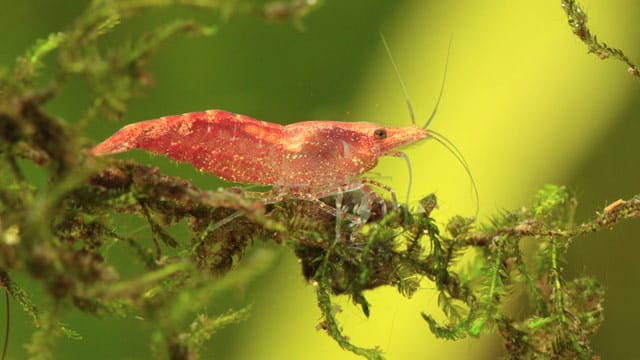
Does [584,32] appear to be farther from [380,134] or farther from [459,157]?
[459,157]

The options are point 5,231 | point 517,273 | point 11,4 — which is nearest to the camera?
point 5,231

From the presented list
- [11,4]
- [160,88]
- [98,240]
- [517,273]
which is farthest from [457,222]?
[11,4]

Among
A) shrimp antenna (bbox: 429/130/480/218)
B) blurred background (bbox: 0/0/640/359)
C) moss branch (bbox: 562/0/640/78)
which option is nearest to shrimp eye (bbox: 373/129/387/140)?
blurred background (bbox: 0/0/640/359)

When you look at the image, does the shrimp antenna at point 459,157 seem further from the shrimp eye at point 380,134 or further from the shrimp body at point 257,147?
the shrimp body at point 257,147

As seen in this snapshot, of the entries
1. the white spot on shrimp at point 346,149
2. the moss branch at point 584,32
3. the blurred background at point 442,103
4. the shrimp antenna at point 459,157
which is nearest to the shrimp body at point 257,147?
the white spot on shrimp at point 346,149

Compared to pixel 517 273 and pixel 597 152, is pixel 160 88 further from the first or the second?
pixel 597 152

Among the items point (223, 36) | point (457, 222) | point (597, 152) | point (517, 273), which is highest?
point (223, 36)
